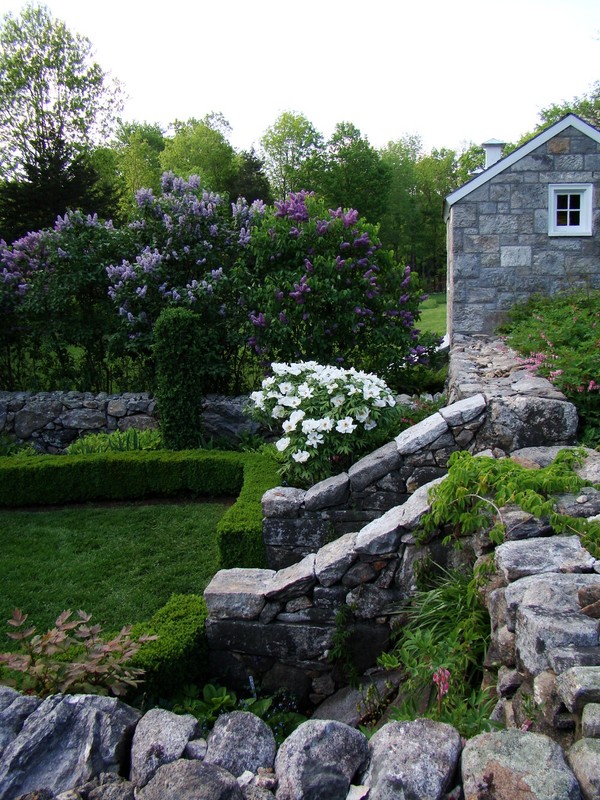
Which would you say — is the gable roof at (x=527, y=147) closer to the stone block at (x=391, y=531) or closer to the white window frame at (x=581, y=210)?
the white window frame at (x=581, y=210)

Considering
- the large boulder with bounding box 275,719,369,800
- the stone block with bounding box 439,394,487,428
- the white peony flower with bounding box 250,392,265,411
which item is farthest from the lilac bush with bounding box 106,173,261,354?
the large boulder with bounding box 275,719,369,800

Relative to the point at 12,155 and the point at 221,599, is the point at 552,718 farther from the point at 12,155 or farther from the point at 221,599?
the point at 12,155

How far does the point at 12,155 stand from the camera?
24.5m

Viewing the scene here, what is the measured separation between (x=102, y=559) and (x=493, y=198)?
275 inches

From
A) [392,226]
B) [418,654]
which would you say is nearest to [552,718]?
[418,654]

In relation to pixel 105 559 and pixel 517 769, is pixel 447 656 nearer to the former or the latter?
pixel 517 769

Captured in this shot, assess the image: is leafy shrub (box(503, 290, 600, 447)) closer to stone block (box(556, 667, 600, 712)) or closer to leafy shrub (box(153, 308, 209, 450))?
stone block (box(556, 667, 600, 712))

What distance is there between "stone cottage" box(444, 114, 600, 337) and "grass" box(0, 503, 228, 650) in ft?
16.6

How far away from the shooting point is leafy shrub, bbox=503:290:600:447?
5.01 meters

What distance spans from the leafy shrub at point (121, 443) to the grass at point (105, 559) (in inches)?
39.3

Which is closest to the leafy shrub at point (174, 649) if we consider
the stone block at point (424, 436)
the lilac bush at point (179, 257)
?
the stone block at point (424, 436)

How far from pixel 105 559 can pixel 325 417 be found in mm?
2275

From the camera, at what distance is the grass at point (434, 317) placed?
62.3 ft

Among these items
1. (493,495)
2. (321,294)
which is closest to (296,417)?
(493,495)
